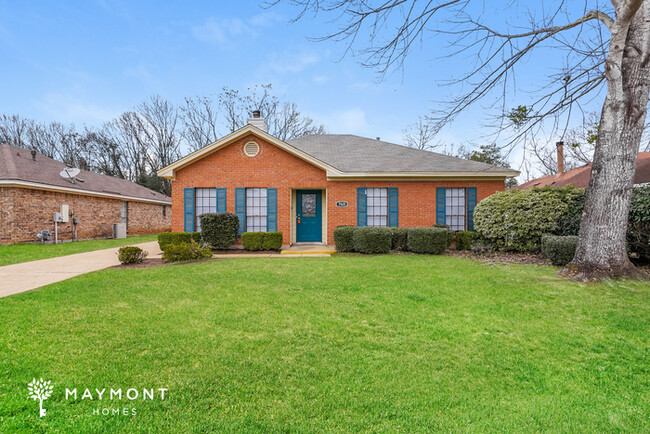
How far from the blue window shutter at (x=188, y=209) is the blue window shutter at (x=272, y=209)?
2.98m

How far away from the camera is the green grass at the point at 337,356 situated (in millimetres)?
2062

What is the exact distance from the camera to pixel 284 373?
2.59 m

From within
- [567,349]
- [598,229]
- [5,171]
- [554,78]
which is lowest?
[567,349]

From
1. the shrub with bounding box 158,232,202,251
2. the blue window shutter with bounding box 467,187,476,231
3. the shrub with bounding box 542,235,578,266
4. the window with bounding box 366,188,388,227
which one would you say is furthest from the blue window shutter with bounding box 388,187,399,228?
the shrub with bounding box 158,232,202,251

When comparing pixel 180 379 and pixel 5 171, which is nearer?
pixel 180 379

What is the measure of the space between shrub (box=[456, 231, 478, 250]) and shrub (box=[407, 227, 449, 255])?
4.16 ft

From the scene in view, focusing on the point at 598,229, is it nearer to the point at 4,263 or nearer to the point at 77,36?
the point at 4,263

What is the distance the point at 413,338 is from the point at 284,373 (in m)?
1.55

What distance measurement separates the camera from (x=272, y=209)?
464 inches

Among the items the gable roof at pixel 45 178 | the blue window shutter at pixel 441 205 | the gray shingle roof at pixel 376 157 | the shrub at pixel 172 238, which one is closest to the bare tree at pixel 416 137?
the gray shingle roof at pixel 376 157

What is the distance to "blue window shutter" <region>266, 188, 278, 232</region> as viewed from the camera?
1177cm

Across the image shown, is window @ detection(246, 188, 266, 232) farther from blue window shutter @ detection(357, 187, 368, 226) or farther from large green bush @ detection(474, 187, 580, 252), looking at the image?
large green bush @ detection(474, 187, 580, 252)

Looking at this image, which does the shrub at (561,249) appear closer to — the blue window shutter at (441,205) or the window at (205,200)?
the blue window shutter at (441,205)

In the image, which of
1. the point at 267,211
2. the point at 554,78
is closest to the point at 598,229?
the point at 554,78
